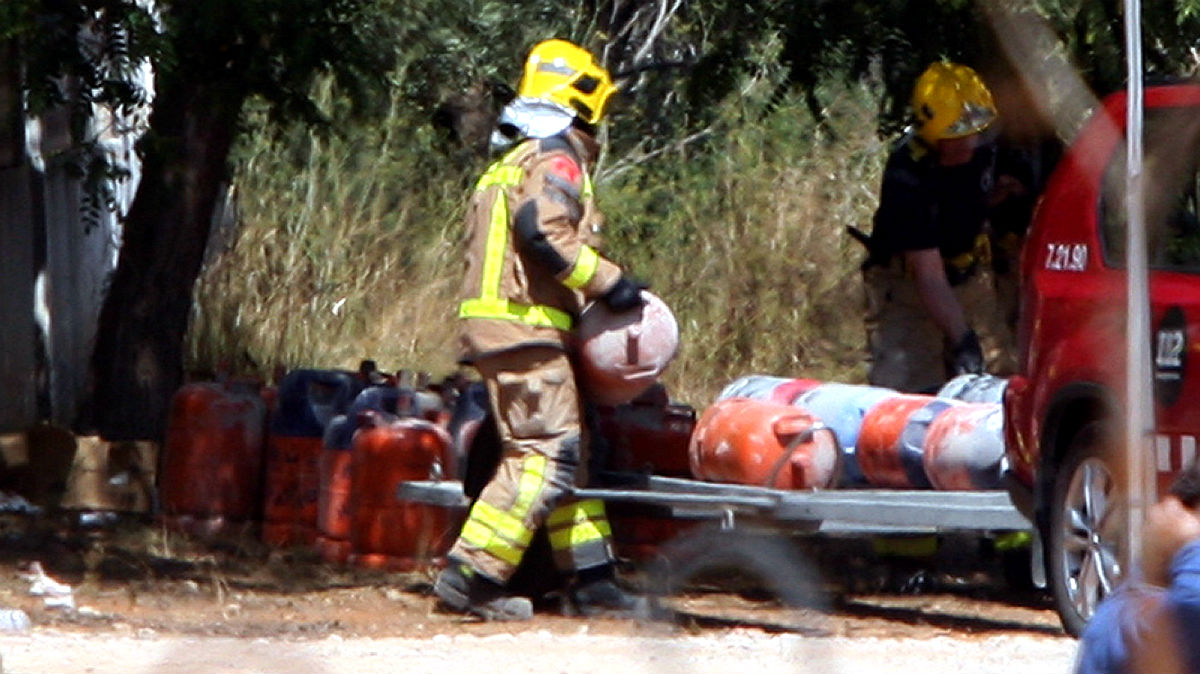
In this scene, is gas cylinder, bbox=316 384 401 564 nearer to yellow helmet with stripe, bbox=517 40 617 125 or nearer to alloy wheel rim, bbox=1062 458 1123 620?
yellow helmet with stripe, bbox=517 40 617 125

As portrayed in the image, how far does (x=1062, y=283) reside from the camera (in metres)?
7.38

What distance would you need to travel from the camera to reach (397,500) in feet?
28.8

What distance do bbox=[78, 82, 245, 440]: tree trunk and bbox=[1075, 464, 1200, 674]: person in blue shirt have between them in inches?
280

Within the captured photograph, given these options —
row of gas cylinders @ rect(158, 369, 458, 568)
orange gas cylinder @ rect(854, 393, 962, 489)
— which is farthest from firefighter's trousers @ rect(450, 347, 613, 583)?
row of gas cylinders @ rect(158, 369, 458, 568)

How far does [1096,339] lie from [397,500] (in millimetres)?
2786

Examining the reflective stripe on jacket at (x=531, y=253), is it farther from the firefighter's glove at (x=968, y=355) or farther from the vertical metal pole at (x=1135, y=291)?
the vertical metal pole at (x=1135, y=291)

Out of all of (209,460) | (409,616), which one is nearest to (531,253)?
(409,616)

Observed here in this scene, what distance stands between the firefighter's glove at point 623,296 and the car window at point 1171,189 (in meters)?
1.49

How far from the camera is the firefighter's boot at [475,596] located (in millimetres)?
7824

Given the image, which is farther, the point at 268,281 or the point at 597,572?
the point at 268,281

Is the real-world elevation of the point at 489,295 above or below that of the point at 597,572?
above

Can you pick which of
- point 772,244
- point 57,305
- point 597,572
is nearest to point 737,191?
point 772,244

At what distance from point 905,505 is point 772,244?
7.77m

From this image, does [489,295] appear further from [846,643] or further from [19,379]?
[19,379]
